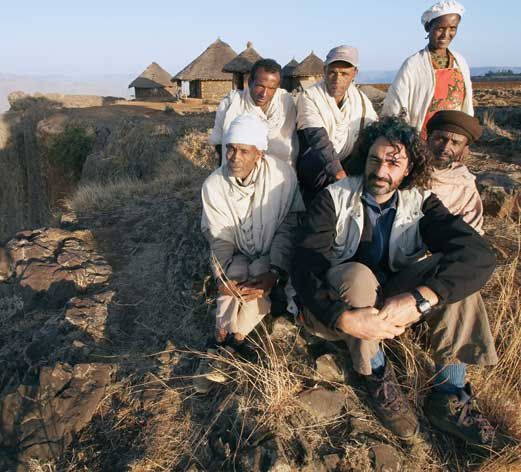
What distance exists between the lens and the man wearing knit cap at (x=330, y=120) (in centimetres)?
317

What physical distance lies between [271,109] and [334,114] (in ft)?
1.70

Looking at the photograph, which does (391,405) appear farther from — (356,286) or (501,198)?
(501,198)

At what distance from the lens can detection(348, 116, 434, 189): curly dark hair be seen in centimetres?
243

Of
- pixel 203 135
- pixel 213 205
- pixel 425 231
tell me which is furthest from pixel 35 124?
pixel 425 231

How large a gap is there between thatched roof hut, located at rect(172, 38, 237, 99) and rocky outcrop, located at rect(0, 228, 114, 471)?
787 inches

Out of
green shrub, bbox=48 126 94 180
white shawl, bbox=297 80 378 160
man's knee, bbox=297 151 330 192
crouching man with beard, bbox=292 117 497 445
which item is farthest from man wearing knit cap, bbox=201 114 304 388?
green shrub, bbox=48 126 94 180

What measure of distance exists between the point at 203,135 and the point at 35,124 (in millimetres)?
9364

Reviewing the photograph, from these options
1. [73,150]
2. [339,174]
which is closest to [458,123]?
[339,174]

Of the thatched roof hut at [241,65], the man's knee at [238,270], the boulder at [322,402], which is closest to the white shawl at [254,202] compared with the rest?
the man's knee at [238,270]

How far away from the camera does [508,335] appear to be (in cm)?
263

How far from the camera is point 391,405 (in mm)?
2273

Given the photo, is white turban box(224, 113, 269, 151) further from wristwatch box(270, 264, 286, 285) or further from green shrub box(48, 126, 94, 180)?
green shrub box(48, 126, 94, 180)

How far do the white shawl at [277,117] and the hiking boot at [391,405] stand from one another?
1.85 metres

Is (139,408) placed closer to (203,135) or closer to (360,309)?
(360,309)
